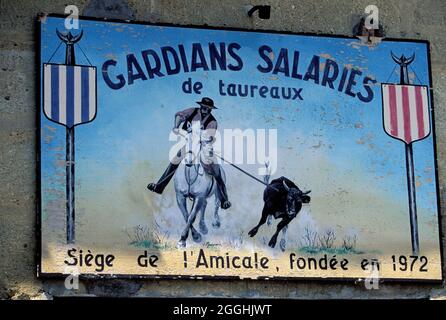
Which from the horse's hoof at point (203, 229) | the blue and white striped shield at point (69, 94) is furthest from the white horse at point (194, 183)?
the blue and white striped shield at point (69, 94)

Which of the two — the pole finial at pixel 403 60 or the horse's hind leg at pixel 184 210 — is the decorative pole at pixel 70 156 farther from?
the pole finial at pixel 403 60

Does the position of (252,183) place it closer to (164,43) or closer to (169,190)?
(169,190)

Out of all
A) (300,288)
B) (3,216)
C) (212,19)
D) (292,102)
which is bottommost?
(300,288)

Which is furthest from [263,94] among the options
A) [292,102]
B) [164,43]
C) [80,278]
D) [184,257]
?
[80,278]

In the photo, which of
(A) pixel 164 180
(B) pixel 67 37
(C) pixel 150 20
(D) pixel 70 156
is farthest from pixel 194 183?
(B) pixel 67 37

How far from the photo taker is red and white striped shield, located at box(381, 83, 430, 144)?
1016 cm

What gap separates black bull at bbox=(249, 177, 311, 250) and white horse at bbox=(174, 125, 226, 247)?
0.40m

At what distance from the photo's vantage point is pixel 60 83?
9.59 metres

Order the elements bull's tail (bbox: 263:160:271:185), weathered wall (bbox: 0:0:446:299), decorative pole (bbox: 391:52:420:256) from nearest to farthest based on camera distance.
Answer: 1. weathered wall (bbox: 0:0:446:299)
2. bull's tail (bbox: 263:160:271:185)
3. decorative pole (bbox: 391:52:420:256)

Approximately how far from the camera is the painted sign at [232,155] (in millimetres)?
9391

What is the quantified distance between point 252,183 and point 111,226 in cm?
127

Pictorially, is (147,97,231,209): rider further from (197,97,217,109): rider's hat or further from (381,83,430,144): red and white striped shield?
(381,83,430,144): red and white striped shield

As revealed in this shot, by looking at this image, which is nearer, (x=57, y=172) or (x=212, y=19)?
(x=57, y=172)

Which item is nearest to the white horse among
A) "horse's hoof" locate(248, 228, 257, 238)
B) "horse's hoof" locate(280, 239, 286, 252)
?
"horse's hoof" locate(248, 228, 257, 238)
